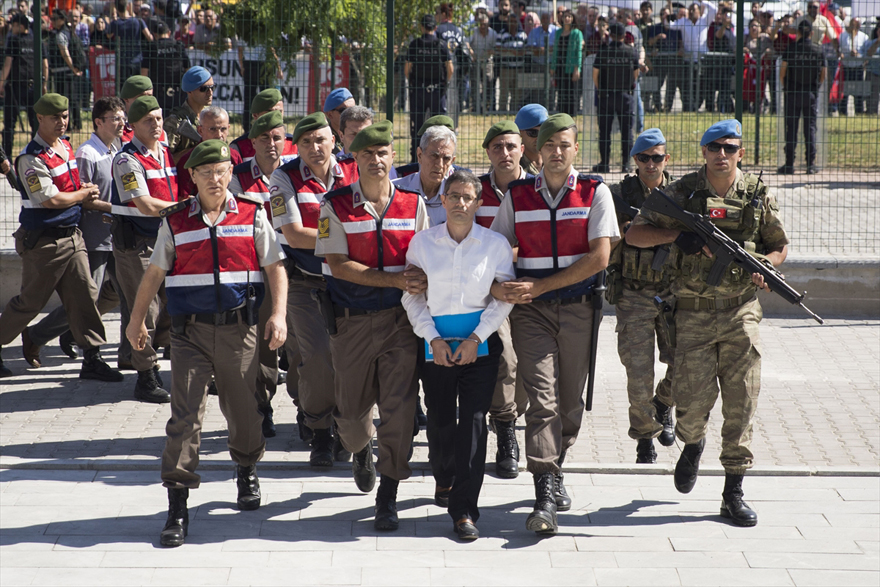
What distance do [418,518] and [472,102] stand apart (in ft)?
18.8

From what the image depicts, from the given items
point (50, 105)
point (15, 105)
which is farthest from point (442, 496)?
point (15, 105)

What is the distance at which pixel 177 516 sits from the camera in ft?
17.6

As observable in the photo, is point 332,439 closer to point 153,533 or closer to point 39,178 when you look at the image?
point 153,533

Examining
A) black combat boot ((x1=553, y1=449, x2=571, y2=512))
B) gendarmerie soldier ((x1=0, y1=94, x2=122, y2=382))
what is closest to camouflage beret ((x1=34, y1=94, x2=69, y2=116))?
gendarmerie soldier ((x1=0, y1=94, x2=122, y2=382))

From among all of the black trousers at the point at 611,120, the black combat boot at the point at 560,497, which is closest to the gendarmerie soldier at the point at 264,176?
the black combat boot at the point at 560,497

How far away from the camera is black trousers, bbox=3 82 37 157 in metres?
10.1

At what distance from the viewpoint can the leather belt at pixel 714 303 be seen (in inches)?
224

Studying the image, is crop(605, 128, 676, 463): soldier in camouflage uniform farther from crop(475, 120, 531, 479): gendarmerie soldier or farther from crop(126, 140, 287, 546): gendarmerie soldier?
crop(126, 140, 287, 546): gendarmerie soldier

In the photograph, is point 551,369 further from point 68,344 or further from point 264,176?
point 68,344

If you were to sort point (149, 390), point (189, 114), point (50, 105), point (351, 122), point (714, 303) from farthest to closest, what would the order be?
1. point (189, 114)
2. point (50, 105)
3. point (149, 390)
4. point (351, 122)
5. point (714, 303)

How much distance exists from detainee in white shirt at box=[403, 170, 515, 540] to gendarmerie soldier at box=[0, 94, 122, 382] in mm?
3842

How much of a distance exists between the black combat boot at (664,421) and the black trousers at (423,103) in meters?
4.29

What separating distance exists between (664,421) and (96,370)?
14.6 feet

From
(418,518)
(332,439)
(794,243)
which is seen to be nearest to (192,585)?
(418,518)
